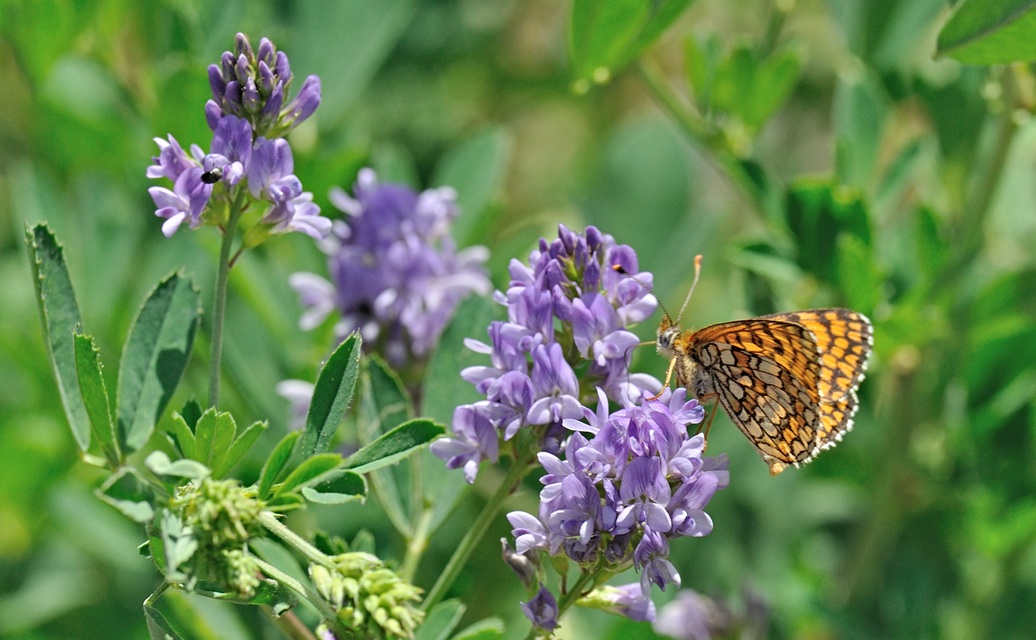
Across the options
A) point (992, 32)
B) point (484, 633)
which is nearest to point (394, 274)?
point (484, 633)

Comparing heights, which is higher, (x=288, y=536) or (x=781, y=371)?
(x=781, y=371)

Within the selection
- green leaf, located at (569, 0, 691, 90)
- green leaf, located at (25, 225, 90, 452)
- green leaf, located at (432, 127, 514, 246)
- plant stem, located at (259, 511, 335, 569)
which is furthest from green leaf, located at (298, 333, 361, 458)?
green leaf, located at (432, 127, 514, 246)

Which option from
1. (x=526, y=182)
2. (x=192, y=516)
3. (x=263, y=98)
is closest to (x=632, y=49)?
(x=263, y=98)

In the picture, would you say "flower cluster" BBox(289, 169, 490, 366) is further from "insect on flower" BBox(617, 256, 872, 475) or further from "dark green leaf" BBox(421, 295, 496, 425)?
"insect on flower" BBox(617, 256, 872, 475)

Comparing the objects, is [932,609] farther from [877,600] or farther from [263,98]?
[263,98]

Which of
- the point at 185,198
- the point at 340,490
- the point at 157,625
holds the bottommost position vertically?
the point at 157,625

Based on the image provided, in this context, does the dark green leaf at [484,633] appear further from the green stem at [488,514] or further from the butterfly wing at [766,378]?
the butterfly wing at [766,378]

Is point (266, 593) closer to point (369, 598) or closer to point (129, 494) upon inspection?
point (369, 598)
